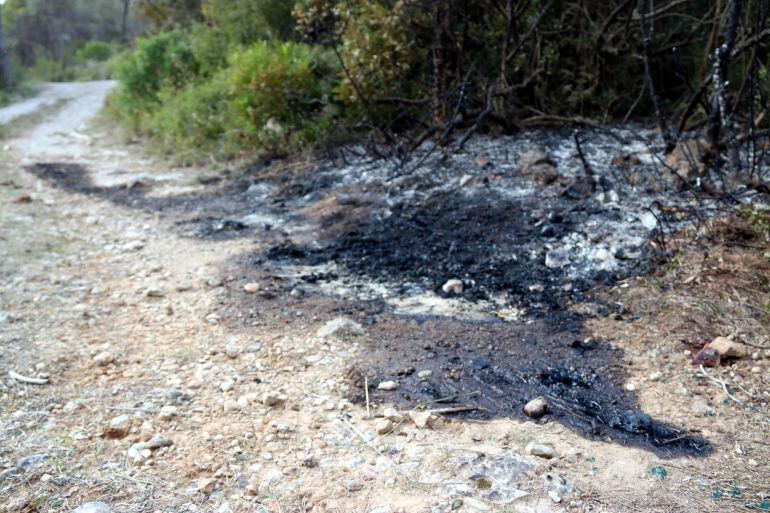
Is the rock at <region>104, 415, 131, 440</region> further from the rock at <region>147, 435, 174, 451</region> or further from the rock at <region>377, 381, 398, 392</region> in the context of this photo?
the rock at <region>377, 381, 398, 392</region>

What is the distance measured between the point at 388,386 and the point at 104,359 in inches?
52.9

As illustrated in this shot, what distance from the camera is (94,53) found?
2400 cm

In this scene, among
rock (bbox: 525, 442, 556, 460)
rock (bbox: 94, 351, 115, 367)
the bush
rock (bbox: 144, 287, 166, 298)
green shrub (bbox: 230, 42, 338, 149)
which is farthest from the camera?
the bush

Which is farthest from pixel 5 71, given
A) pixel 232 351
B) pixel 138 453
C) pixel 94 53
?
pixel 138 453

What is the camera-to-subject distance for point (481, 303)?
3381 millimetres

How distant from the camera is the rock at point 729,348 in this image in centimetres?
262

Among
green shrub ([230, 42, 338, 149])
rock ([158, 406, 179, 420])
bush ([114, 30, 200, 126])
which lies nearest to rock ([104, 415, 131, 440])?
rock ([158, 406, 179, 420])

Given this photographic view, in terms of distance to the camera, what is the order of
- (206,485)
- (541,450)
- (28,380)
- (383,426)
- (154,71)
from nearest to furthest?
(206,485) → (541,450) → (383,426) → (28,380) → (154,71)

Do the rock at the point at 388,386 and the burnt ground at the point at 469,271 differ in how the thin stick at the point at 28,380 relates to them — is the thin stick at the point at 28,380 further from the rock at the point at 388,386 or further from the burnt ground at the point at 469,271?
the rock at the point at 388,386

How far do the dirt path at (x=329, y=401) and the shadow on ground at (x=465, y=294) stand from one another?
16 millimetres

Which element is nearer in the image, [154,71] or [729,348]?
[729,348]

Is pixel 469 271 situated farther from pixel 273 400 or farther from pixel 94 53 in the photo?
pixel 94 53

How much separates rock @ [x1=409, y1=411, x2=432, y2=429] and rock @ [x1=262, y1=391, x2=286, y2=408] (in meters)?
0.53

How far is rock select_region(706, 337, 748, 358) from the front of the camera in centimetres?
262
